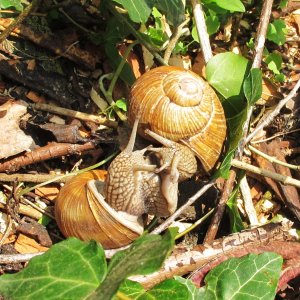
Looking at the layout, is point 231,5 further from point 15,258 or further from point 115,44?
point 15,258

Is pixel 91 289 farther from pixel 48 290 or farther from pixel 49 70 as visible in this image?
pixel 49 70

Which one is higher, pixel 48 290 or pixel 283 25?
pixel 283 25

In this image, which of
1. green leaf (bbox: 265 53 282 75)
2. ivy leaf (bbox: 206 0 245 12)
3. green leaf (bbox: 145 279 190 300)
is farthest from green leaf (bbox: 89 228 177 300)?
green leaf (bbox: 265 53 282 75)

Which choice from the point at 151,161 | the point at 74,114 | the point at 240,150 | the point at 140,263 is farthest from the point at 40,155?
the point at 140,263

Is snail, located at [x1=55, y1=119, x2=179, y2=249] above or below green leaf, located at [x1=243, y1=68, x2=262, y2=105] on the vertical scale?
below

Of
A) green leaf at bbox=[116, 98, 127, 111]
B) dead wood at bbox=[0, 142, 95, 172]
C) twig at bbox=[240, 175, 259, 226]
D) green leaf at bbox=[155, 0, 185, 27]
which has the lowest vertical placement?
twig at bbox=[240, 175, 259, 226]

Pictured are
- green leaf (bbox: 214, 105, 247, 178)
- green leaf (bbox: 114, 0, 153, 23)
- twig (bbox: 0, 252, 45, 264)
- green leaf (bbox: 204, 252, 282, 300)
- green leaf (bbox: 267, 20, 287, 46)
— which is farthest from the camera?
green leaf (bbox: 267, 20, 287, 46)

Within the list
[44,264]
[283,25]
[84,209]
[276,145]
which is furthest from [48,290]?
[283,25]

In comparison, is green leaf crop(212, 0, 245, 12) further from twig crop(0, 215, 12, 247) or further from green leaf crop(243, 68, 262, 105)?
twig crop(0, 215, 12, 247)

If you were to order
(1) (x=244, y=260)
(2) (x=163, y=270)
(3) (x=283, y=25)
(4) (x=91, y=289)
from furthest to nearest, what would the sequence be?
(3) (x=283, y=25) → (2) (x=163, y=270) → (1) (x=244, y=260) → (4) (x=91, y=289)
